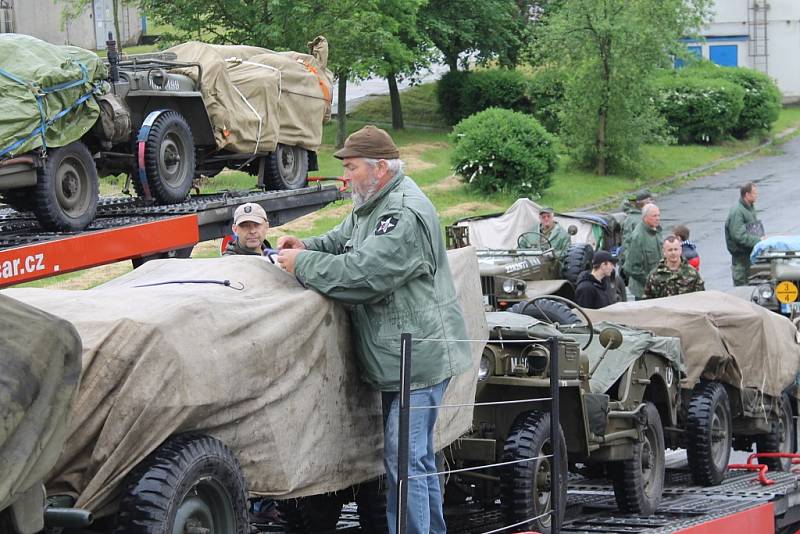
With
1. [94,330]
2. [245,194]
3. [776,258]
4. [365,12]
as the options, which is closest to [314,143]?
[245,194]

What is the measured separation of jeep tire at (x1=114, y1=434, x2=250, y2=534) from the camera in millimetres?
4660

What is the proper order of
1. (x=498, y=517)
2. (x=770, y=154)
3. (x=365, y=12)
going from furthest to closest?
(x=770, y=154) → (x=365, y=12) → (x=498, y=517)

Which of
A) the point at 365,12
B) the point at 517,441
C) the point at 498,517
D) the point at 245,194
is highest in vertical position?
the point at 365,12

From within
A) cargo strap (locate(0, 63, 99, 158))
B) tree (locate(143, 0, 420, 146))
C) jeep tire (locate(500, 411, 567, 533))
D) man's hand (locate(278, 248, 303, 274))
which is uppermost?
tree (locate(143, 0, 420, 146))

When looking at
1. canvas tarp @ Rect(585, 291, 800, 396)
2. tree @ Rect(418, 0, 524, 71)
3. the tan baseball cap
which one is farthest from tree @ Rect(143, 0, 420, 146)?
the tan baseball cap

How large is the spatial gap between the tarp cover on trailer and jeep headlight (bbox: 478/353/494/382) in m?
3.55

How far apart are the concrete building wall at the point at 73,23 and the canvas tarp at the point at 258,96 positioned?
102 feet

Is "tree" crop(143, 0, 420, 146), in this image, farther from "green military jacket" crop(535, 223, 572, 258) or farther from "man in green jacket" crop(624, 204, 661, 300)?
"man in green jacket" crop(624, 204, 661, 300)

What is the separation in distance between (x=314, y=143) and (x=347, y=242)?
8.32 meters

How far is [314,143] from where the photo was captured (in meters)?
14.5

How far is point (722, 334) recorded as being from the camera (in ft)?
35.1

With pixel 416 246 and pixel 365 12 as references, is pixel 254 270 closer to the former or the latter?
pixel 416 246

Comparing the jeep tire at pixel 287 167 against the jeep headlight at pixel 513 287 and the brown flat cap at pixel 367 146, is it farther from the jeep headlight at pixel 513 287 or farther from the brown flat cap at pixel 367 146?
the brown flat cap at pixel 367 146

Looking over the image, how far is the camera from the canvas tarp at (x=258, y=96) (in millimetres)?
12891
